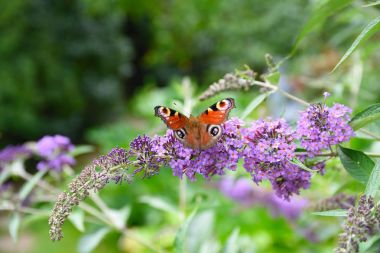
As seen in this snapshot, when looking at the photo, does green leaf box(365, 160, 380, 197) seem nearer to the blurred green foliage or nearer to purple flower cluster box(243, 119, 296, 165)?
purple flower cluster box(243, 119, 296, 165)

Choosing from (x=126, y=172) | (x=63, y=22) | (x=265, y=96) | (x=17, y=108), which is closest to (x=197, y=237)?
(x=265, y=96)

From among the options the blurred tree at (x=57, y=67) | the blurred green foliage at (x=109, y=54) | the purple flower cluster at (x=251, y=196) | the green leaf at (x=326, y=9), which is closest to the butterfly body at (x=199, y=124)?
the green leaf at (x=326, y=9)

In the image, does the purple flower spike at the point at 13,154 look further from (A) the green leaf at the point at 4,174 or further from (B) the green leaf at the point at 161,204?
(B) the green leaf at the point at 161,204

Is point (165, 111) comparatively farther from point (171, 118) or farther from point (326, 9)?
point (326, 9)

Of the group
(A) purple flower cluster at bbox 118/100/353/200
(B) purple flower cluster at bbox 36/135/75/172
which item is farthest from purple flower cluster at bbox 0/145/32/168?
(A) purple flower cluster at bbox 118/100/353/200

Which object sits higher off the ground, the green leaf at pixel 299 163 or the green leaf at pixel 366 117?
the green leaf at pixel 366 117

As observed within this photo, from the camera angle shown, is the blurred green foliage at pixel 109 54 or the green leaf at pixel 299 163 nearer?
the green leaf at pixel 299 163

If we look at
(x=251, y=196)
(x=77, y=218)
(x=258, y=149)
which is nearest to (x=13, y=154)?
(x=77, y=218)

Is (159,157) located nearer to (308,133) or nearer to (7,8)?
(308,133)
